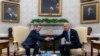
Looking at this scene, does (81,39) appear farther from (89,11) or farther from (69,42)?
(89,11)

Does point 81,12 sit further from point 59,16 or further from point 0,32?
point 0,32

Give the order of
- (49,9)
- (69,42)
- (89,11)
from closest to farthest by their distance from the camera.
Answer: (69,42)
(89,11)
(49,9)

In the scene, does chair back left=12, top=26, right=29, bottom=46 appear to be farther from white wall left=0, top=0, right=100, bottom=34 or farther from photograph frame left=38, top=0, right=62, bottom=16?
photograph frame left=38, top=0, right=62, bottom=16

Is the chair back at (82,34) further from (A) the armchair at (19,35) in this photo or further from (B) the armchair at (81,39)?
(A) the armchair at (19,35)

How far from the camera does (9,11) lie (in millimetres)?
10914

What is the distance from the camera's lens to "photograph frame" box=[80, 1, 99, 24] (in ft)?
34.8

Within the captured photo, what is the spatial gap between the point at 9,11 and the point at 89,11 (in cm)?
392

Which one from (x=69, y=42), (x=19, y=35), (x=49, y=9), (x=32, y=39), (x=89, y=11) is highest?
(x=49, y=9)

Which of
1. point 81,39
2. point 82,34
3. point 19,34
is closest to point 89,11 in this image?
point 82,34

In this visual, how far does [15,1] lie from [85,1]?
348 centimetres

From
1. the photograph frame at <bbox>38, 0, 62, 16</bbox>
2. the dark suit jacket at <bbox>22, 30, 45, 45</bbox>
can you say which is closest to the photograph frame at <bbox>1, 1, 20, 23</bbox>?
the photograph frame at <bbox>38, 0, 62, 16</bbox>

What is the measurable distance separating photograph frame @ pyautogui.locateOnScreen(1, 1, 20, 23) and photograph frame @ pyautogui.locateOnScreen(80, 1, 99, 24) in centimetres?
321

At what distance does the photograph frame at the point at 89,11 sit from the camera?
34.8 feet

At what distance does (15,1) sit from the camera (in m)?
11.1
